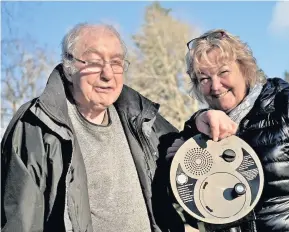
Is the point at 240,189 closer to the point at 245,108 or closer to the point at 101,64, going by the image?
A: the point at 245,108

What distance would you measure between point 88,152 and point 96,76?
16.1 inches

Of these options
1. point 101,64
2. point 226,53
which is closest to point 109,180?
point 101,64

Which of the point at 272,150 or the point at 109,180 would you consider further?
the point at 109,180

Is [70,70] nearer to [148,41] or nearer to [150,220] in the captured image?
[150,220]

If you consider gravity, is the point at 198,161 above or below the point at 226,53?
below

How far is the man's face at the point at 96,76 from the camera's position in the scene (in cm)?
270

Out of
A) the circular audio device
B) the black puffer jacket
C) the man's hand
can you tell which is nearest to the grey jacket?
the circular audio device

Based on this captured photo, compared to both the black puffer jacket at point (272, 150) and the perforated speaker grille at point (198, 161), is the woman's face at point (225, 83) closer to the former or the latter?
the black puffer jacket at point (272, 150)

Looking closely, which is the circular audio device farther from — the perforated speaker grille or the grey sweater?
the grey sweater

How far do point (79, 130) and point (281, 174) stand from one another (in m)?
1.07

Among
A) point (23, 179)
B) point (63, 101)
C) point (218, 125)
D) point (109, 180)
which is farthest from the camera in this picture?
point (109, 180)

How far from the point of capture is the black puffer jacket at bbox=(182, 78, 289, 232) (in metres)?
2.36

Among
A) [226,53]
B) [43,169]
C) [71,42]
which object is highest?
[71,42]

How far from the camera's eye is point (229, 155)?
2.46 metres
